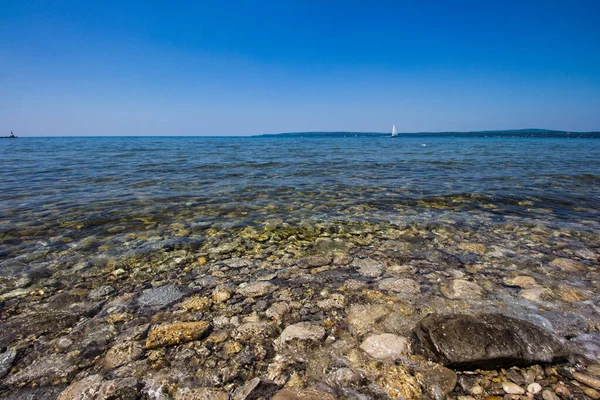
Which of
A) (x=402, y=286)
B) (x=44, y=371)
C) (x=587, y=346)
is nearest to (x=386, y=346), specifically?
(x=402, y=286)

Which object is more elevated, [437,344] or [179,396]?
[437,344]

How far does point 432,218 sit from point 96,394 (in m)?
7.00

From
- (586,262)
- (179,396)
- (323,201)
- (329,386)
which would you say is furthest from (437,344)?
(323,201)

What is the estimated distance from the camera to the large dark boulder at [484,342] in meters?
2.42

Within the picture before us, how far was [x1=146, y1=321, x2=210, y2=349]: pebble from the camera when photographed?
2830mm

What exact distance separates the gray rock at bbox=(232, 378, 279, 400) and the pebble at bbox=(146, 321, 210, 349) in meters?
0.86

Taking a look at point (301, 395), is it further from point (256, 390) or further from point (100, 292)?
point (100, 292)

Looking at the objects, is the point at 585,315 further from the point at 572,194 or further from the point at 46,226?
the point at 46,226

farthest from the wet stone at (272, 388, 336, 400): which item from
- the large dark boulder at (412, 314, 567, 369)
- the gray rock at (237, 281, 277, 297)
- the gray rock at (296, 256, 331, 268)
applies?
the gray rock at (296, 256, 331, 268)

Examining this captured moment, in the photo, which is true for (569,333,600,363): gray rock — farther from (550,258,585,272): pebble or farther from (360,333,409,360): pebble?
(550,258,585,272): pebble

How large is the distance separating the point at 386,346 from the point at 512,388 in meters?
1.01

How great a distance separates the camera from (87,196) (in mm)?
9312

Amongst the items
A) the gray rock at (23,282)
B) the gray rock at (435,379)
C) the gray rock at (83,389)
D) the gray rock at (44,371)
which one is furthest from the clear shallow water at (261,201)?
the gray rock at (435,379)

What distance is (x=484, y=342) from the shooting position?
2525 millimetres
